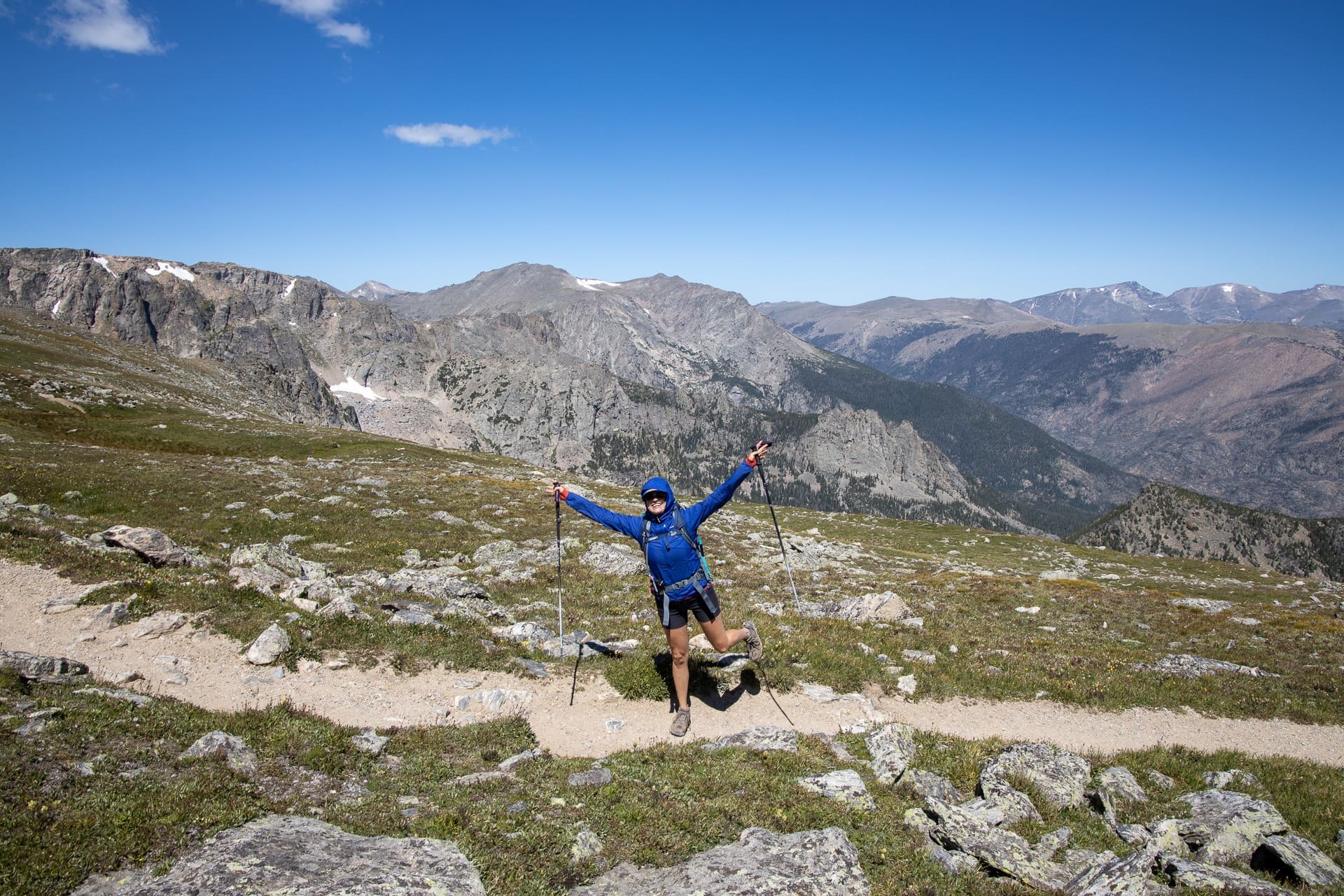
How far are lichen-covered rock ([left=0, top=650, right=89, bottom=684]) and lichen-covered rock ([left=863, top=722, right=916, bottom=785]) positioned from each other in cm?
1478

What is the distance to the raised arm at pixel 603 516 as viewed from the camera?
13375 mm

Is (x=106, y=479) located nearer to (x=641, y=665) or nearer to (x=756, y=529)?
(x=641, y=665)

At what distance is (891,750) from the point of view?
39.5 ft

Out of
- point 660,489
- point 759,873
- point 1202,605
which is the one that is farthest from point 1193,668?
point 1202,605

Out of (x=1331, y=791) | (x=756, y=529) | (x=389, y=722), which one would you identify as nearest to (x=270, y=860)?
(x=389, y=722)

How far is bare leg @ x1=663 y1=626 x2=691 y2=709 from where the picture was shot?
42.7 ft

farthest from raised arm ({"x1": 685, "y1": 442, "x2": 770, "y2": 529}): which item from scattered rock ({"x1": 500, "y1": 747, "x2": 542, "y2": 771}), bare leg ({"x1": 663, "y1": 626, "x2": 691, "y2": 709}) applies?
scattered rock ({"x1": 500, "y1": 747, "x2": 542, "y2": 771})

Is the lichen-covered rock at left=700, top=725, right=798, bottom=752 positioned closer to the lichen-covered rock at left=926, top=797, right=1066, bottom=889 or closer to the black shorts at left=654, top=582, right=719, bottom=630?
the black shorts at left=654, top=582, right=719, bottom=630

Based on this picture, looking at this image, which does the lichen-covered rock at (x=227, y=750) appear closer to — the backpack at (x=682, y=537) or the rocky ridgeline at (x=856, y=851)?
the rocky ridgeline at (x=856, y=851)

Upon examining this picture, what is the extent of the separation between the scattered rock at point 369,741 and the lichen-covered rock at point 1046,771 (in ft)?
35.0

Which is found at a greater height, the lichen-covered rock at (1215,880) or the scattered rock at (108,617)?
the scattered rock at (108,617)

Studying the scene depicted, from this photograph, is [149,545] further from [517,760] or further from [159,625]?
[517,760]

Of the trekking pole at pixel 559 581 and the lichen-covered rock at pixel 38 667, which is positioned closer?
the lichen-covered rock at pixel 38 667

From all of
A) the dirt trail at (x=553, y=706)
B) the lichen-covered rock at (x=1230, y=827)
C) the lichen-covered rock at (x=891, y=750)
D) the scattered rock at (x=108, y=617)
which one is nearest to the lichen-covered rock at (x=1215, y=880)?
the lichen-covered rock at (x=1230, y=827)
